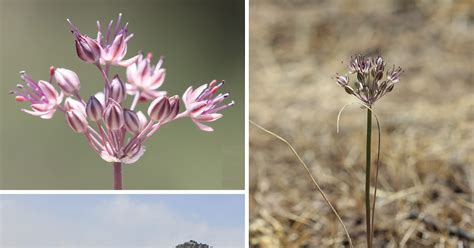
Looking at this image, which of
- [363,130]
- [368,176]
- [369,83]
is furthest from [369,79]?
[368,176]

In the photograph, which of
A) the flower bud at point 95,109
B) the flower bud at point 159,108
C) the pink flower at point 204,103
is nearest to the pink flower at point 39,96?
the flower bud at point 95,109

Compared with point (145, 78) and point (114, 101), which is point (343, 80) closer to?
point (145, 78)

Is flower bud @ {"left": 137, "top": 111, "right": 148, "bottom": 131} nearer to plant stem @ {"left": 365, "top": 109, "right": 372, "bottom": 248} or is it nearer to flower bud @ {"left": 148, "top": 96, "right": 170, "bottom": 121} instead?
flower bud @ {"left": 148, "top": 96, "right": 170, "bottom": 121}

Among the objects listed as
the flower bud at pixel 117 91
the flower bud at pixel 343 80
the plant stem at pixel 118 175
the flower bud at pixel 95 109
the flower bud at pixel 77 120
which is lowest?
the plant stem at pixel 118 175

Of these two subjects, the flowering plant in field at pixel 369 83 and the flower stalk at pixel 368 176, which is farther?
the flowering plant in field at pixel 369 83

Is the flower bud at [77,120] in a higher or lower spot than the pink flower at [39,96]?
lower

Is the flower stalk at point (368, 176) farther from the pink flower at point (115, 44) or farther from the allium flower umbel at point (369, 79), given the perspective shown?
the pink flower at point (115, 44)
